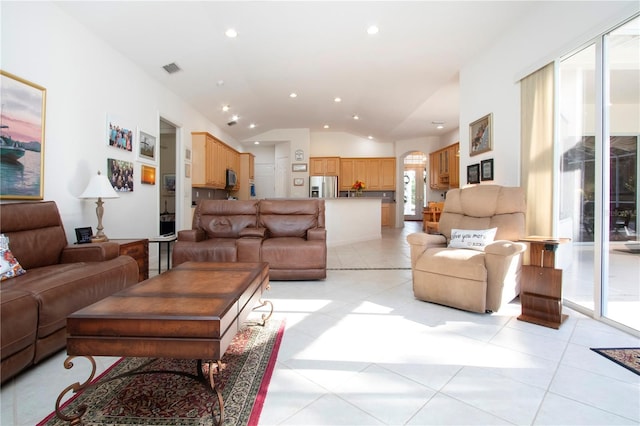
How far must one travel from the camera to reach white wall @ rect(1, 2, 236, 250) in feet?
8.16

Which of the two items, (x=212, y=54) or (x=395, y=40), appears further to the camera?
(x=212, y=54)

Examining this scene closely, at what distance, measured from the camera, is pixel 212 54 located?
4098 mm

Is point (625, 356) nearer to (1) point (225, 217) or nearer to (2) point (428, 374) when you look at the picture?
(2) point (428, 374)

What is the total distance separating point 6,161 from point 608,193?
15.6 feet

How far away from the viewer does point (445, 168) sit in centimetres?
805

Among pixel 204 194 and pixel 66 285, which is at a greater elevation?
pixel 204 194

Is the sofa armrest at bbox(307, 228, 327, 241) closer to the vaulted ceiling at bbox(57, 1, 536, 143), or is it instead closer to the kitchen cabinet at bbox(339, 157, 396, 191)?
the vaulted ceiling at bbox(57, 1, 536, 143)

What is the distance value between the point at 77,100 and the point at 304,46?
277cm

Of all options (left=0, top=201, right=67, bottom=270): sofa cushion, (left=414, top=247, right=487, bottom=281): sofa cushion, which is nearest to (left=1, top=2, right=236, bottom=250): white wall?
(left=0, top=201, right=67, bottom=270): sofa cushion

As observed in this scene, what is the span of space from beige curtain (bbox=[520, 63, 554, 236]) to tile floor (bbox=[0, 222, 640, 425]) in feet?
3.04

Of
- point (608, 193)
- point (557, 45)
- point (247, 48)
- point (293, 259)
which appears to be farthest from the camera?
point (247, 48)

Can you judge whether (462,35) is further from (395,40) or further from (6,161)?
(6,161)

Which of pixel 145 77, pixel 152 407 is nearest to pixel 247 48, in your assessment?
pixel 145 77

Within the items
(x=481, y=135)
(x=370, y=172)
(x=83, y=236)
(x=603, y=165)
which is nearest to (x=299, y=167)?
(x=370, y=172)
